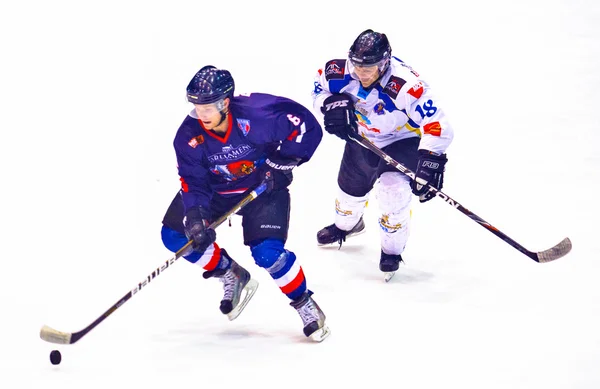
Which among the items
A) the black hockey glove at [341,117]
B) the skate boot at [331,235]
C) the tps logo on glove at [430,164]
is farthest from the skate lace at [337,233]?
the tps logo on glove at [430,164]

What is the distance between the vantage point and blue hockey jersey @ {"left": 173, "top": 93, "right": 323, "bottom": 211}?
479 centimetres

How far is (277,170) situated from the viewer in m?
4.93

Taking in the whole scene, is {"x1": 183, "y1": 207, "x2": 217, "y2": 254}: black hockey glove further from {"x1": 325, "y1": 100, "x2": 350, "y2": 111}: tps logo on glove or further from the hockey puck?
{"x1": 325, "y1": 100, "x2": 350, "y2": 111}: tps logo on glove

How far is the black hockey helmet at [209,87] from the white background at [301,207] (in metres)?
1.19

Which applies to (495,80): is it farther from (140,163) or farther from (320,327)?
(320,327)

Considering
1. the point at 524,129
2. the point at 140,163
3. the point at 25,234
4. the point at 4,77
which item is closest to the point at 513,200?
the point at 524,129

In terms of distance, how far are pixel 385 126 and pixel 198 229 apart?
1365 millimetres

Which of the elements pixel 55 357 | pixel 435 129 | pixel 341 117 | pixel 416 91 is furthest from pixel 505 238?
pixel 55 357

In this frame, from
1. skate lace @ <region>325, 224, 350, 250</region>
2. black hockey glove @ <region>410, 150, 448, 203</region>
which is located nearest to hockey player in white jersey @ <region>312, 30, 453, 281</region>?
black hockey glove @ <region>410, 150, 448, 203</region>

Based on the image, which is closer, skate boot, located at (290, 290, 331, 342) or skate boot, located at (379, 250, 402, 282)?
skate boot, located at (290, 290, 331, 342)

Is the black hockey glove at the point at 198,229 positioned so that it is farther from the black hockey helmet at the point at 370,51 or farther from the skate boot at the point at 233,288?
the black hockey helmet at the point at 370,51

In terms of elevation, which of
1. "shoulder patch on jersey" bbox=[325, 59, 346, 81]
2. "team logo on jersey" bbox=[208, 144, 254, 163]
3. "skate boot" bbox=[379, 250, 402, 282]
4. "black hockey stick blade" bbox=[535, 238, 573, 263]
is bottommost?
"skate boot" bbox=[379, 250, 402, 282]

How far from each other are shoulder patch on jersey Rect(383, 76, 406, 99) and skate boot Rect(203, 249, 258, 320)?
1.22 meters

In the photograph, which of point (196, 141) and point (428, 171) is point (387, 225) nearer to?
point (428, 171)
